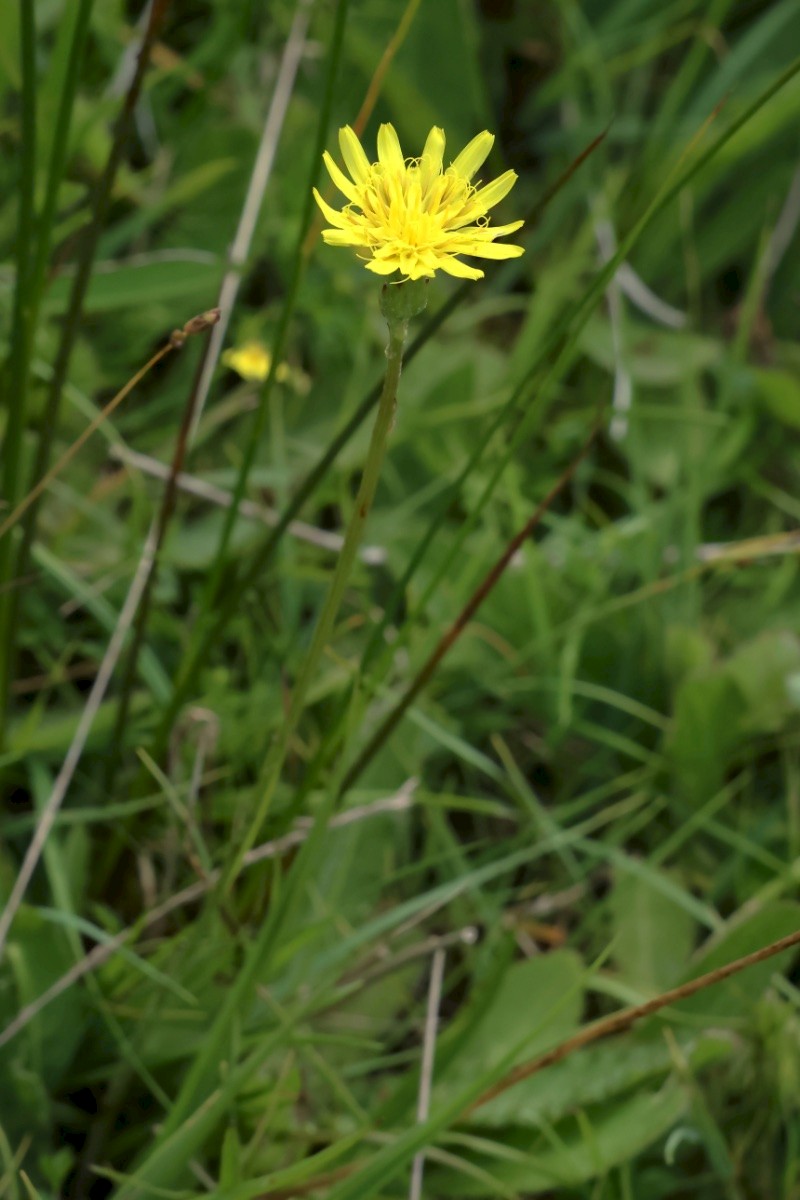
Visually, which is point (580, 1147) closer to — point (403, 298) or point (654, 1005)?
point (654, 1005)

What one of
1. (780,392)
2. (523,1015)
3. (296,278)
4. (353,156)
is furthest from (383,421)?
(780,392)

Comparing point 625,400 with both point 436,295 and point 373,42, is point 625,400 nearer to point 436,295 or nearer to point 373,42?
point 436,295

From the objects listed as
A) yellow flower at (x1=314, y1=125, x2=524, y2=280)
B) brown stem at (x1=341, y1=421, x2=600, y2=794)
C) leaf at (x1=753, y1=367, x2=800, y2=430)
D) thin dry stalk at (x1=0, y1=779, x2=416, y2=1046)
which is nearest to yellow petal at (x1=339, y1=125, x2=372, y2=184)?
yellow flower at (x1=314, y1=125, x2=524, y2=280)

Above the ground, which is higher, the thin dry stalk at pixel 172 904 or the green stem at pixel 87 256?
the green stem at pixel 87 256

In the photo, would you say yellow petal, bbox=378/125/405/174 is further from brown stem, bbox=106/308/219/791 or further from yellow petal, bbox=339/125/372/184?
brown stem, bbox=106/308/219/791

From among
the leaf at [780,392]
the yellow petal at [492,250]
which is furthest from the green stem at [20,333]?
the leaf at [780,392]

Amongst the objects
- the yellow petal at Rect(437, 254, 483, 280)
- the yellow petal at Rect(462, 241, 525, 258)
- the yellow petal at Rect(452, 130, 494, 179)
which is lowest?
the yellow petal at Rect(437, 254, 483, 280)

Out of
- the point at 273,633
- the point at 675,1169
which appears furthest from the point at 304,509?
the point at 675,1169

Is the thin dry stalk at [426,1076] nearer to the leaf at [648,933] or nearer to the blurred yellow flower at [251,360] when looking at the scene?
the leaf at [648,933]
